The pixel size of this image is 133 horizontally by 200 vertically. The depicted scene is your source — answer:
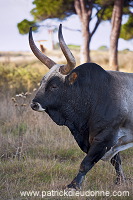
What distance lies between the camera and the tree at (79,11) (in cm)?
1750

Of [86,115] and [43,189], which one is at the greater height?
[86,115]

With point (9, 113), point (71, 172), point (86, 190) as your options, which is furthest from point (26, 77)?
point (86, 190)

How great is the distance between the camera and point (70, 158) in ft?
21.1

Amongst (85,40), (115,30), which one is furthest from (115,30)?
(85,40)

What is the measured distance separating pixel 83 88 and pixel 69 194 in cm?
129

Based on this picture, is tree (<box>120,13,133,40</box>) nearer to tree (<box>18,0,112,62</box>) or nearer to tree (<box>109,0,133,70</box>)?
tree (<box>18,0,112,62</box>)

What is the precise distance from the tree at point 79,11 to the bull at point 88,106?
12.5 metres

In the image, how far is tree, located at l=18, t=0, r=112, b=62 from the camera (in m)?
17.5

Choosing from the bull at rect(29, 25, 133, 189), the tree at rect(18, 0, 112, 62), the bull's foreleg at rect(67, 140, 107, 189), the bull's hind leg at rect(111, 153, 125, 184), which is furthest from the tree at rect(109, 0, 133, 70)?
the bull's foreleg at rect(67, 140, 107, 189)

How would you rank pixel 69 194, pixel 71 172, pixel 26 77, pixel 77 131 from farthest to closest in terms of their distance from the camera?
pixel 26 77 → pixel 71 172 → pixel 77 131 → pixel 69 194

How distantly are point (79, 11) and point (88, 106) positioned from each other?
13878 mm

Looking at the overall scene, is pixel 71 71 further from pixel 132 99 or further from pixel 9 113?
pixel 9 113

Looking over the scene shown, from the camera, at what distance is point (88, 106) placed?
4.75 meters

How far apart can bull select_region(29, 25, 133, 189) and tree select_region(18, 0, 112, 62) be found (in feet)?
40.9
